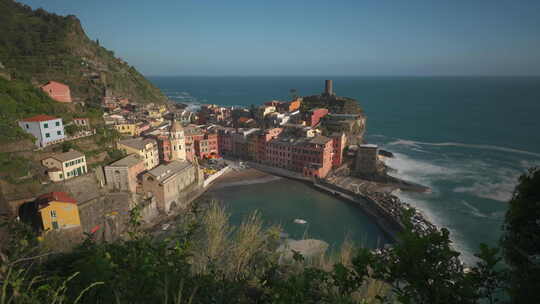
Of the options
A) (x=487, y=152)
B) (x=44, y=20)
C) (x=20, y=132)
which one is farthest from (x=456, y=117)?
(x=44, y=20)

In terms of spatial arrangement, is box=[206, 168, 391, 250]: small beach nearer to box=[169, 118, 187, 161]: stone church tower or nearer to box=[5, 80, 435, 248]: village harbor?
box=[5, 80, 435, 248]: village harbor

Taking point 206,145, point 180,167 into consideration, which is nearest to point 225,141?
point 206,145

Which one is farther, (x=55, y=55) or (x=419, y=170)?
(x=55, y=55)

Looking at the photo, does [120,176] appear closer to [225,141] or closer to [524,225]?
[225,141]

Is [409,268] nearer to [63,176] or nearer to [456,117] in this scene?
[63,176]

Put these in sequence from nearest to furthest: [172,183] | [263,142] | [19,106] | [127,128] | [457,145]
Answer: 1. [19,106]
2. [172,183]
3. [127,128]
4. [263,142]
5. [457,145]

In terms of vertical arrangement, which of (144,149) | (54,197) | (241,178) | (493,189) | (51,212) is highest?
(144,149)

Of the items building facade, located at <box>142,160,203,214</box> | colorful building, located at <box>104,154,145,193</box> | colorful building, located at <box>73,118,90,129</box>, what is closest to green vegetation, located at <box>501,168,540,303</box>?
building facade, located at <box>142,160,203,214</box>
